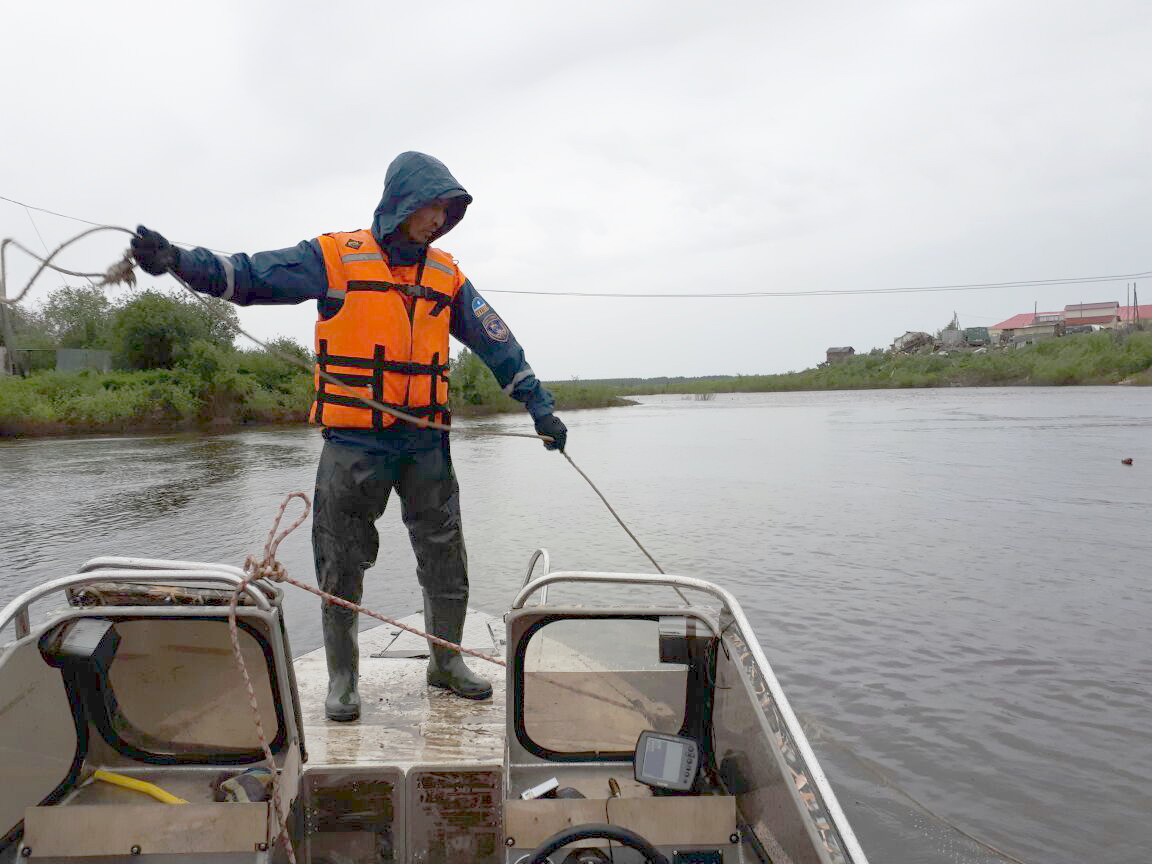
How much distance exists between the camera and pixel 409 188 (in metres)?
2.79

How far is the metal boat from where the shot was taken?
2068 mm

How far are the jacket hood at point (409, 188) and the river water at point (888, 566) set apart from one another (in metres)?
3.36

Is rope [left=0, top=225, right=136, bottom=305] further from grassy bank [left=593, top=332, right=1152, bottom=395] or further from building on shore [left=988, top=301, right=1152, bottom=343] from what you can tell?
building on shore [left=988, top=301, right=1152, bottom=343]

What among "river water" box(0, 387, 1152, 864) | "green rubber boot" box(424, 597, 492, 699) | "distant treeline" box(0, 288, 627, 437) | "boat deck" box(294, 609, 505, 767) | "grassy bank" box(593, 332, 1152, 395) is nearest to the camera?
"boat deck" box(294, 609, 505, 767)

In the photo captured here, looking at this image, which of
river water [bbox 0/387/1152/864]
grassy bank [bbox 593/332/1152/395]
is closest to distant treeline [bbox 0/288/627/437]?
river water [bbox 0/387/1152/864]

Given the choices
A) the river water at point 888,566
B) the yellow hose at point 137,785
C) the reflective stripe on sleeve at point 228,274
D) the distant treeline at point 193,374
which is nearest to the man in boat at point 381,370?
the reflective stripe on sleeve at point 228,274

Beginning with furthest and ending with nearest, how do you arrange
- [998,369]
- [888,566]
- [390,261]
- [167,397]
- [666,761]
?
[998,369]
[167,397]
[888,566]
[390,261]
[666,761]

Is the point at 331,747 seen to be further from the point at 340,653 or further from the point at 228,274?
the point at 228,274

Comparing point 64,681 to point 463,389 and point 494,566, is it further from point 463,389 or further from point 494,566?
point 463,389

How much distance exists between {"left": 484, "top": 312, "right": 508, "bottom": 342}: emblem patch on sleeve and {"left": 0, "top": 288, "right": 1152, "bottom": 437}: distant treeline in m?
17.2

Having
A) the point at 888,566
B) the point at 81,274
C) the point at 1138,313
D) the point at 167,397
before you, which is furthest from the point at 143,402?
the point at 1138,313

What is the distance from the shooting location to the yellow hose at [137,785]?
2275 mm

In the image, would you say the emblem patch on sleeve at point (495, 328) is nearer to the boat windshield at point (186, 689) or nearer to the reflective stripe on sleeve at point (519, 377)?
the reflective stripe on sleeve at point (519, 377)

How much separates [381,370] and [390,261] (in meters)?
0.42
